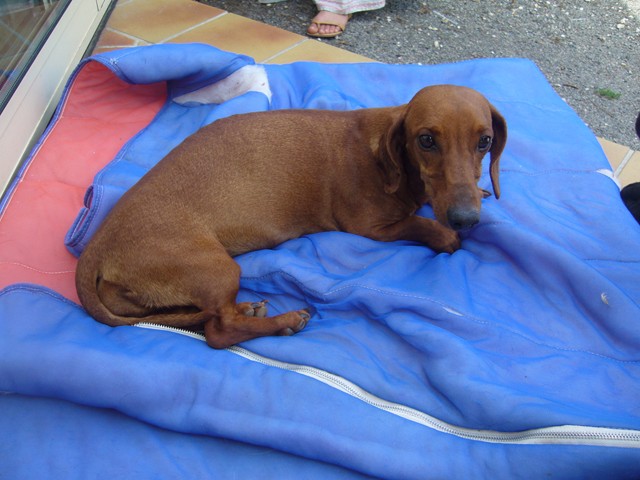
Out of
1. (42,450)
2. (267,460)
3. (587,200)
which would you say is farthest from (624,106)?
(42,450)

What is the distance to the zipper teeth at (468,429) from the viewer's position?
1.88 m

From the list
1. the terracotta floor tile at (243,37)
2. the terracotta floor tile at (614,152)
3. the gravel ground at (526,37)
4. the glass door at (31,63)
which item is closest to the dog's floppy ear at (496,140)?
the terracotta floor tile at (614,152)

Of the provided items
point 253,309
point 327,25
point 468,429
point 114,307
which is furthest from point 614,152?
point 114,307

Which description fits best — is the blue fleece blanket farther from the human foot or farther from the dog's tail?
the human foot

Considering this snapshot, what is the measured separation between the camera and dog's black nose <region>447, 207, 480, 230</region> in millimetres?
2357

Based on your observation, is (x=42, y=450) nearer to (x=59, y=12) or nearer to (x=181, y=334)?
(x=181, y=334)

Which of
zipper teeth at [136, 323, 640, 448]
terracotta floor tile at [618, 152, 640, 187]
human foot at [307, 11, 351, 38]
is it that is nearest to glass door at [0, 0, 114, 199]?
zipper teeth at [136, 323, 640, 448]

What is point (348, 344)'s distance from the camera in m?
2.36

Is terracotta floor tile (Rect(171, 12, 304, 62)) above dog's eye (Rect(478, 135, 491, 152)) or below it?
below

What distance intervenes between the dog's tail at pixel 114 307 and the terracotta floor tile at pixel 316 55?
2613mm

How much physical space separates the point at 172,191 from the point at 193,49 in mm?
1419

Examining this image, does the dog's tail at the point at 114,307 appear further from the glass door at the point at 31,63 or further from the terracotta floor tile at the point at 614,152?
the terracotta floor tile at the point at 614,152

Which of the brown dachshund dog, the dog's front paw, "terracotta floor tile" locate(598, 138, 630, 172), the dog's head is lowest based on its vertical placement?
the dog's front paw

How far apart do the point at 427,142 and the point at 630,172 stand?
209 cm
